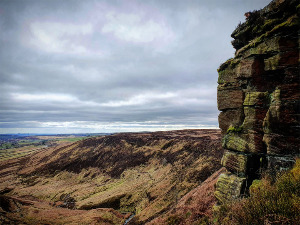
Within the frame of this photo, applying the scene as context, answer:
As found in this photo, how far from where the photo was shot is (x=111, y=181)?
142 feet

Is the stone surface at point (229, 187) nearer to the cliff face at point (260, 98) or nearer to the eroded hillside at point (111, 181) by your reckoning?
the cliff face at point (260, 98)

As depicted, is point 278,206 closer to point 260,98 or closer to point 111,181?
point 260,98

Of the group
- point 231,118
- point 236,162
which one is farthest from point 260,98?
point 236,162

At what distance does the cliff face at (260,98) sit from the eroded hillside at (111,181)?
16.0 meters

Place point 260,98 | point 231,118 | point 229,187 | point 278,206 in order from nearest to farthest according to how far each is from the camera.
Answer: point 278,206 < point 260,98 < point 229,187 < point 231,118

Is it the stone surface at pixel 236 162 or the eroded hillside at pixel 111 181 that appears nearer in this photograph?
the stone surface at pixel 236 162

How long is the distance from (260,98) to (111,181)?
42451 millimetres

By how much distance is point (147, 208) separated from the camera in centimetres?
2611

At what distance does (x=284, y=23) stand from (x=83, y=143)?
3228 inches

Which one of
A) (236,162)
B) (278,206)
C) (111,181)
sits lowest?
(111,181)

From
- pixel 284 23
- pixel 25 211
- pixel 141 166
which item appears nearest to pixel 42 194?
pixel 25 211

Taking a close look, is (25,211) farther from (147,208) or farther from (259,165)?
(259,165)

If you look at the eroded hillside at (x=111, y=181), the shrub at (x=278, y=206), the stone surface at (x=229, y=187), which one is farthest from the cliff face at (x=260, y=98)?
the eroded hillside at (x=111, y=181)

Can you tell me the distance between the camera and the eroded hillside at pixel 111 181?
25953 mm
